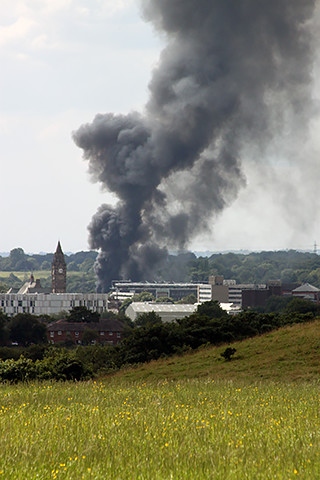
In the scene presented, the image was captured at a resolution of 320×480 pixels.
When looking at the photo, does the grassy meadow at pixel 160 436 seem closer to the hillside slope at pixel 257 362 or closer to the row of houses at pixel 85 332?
the hillside slope at pixel 257 362

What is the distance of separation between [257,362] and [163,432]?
2195 centimetres

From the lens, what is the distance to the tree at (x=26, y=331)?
350 ft

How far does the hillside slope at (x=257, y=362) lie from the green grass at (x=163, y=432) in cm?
568

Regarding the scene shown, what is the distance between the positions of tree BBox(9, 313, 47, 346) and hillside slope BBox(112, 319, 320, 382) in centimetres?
6303

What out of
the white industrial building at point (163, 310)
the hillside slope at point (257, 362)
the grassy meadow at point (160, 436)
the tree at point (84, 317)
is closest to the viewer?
the grassy meadow at point (160, 436)

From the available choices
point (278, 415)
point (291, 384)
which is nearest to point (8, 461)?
point (278, 415)

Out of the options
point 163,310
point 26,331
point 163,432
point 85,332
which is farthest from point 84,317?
point 163,432

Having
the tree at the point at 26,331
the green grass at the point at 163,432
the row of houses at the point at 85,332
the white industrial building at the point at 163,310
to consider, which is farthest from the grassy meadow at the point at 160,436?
the white industrial building at the point at 163,310

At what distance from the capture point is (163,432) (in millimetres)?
17328

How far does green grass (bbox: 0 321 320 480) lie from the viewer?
1413 centimetres

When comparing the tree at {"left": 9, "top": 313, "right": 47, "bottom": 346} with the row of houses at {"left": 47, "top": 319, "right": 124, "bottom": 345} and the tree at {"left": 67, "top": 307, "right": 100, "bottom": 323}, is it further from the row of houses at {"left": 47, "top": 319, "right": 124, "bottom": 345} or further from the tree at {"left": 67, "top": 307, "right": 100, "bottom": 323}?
the tree at {"left": 67, "top": 307, "right": 100, "bottom": 323}

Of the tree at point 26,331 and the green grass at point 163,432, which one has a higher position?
the green grass at point 163,432

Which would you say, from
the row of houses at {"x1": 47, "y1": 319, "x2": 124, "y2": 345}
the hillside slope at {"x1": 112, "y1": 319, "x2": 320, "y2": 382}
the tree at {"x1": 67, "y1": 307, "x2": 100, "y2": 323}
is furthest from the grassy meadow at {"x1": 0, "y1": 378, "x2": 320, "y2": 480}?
the tree at {"x1": 67, "y1": 307, "x2": 100, "y2": 323}

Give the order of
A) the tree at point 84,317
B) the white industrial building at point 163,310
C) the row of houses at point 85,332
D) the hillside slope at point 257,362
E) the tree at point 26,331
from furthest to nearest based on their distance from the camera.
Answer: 1. the white industrial building at point 163,310
2. the tree at point 84,317
3. the row of houses at point 85,332
4. the tree at point 26,331
5. the hillside slope at point 257,362
